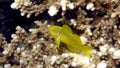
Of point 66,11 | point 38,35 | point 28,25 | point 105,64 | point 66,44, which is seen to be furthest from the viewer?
point 28,25

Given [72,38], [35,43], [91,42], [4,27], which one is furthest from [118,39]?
[4,27]

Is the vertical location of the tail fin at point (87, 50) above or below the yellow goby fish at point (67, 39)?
below

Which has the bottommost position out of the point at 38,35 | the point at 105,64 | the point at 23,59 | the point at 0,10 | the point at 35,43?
the point at 105,64

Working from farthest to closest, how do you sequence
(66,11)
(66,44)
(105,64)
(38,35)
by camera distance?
(38,35) → (66,11) → (66,44) → (105,64)

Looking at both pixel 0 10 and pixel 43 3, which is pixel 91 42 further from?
pixel 0 10

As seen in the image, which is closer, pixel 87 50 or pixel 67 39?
pixel 67 39

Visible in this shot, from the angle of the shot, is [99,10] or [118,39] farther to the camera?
Answer: [99,10]

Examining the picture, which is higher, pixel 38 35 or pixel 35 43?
pixel 38 35

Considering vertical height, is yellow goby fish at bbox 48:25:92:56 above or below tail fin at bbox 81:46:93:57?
above
